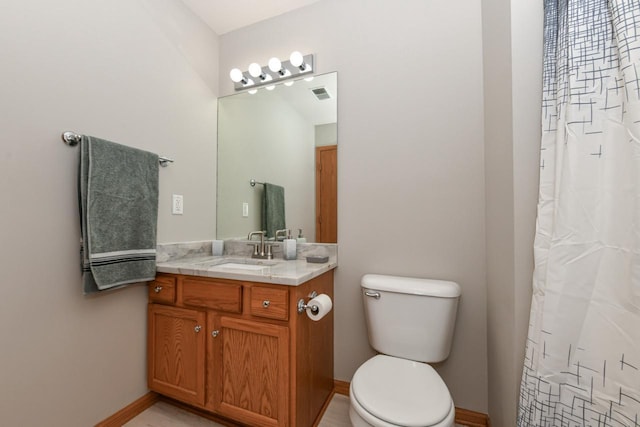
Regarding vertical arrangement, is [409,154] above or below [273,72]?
below

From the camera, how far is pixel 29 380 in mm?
1048

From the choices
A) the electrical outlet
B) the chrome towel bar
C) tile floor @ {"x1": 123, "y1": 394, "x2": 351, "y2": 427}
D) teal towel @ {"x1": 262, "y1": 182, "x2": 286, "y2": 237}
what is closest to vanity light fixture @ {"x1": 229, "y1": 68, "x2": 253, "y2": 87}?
teal towel @ {"x1": 262, "y1": 182, "x2": 286, "y2": 237}

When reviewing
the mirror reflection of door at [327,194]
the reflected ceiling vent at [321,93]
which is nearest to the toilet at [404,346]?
the mirror reflection of door at [327,194]

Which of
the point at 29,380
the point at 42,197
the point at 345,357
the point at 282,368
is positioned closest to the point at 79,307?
the point at 29,380

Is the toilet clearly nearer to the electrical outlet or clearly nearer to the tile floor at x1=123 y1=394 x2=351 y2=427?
the tile floor at x1=123 y1=394 x2=351 y2=427

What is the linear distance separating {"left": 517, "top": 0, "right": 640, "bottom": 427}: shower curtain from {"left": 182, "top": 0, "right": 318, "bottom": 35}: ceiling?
1.58m

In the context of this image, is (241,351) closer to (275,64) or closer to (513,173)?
(513,173)

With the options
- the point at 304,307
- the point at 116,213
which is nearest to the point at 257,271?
the point at 304,307

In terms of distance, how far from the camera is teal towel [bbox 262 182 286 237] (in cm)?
181

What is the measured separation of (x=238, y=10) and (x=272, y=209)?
4.60 feet

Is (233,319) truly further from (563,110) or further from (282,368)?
(563,110)

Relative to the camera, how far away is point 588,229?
2.26 ft

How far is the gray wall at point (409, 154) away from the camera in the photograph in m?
1.37

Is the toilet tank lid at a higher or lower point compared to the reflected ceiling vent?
lower
